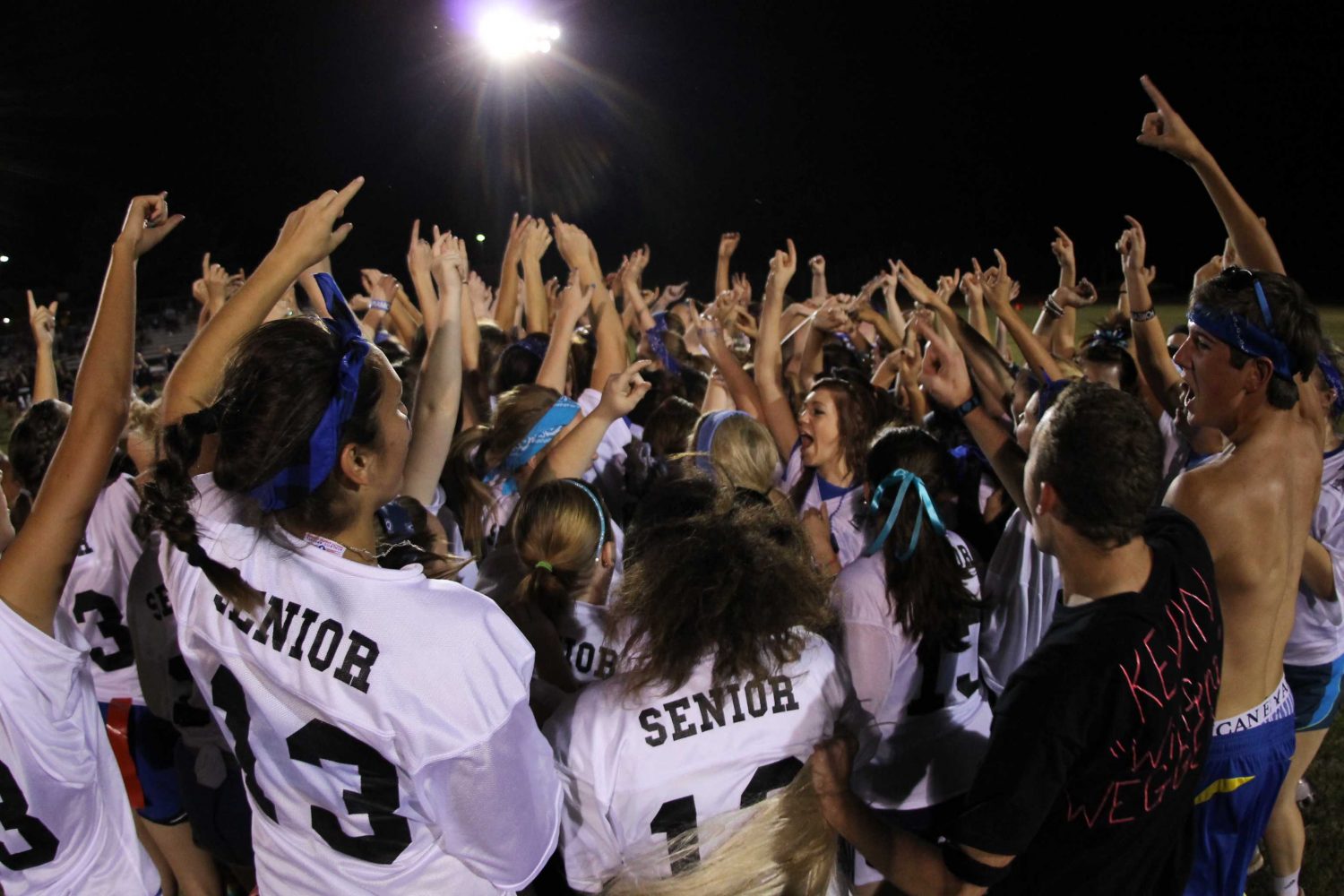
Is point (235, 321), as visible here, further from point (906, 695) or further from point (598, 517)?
point (906, 695)

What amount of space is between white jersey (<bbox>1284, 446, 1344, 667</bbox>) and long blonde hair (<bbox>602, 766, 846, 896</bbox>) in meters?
2.43

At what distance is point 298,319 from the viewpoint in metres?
1.67

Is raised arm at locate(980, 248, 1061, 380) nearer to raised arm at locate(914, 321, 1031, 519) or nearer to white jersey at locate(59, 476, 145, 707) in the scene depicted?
raised arm at locate(914, 321, 1031, 519)

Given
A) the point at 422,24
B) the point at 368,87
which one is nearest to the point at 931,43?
the point at 422,24

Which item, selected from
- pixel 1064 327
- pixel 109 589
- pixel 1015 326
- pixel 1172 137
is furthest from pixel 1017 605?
pixel 1064 327

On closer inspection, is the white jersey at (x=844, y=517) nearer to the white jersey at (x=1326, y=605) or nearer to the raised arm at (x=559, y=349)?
the raised arm at (x=559, y=349)

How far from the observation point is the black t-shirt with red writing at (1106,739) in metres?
1.64

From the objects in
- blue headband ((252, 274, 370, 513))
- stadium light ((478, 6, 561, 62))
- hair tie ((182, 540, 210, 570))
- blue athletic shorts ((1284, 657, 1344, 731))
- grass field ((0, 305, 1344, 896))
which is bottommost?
grass field ((0, 305, 1344, 896))

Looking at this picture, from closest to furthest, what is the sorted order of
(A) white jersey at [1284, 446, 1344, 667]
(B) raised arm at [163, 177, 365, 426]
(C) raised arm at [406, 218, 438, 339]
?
(B) raised arm at [163, 177, 365, 426] → (A) white jersey at [1284, 446, 1344, 667] → (C) raised arm at [406, 218, 438, 339]

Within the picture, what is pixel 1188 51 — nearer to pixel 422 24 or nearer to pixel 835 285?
pixel 835 285

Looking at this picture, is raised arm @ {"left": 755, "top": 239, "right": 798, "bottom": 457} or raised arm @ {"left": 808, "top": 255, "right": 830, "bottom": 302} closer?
raised arm @ {"left": 755, "top": 239, "right": 798, "bottom": 457}

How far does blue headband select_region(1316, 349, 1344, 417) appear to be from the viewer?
293 cm

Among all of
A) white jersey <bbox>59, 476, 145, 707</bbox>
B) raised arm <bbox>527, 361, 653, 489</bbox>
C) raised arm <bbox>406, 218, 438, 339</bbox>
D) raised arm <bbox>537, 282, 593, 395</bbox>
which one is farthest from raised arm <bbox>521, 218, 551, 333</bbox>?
white jersey <bbox>59, 476, 145, 707</bbox>

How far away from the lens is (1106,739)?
1.68 metres
